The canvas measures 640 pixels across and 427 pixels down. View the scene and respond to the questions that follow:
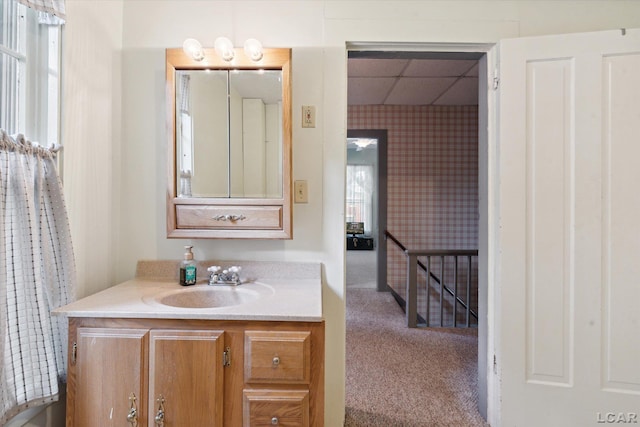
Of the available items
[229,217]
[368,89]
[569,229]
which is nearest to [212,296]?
[229,217]

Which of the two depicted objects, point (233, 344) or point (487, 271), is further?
point (487, 271)

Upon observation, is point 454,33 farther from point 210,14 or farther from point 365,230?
point 365,230

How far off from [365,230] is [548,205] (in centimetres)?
631

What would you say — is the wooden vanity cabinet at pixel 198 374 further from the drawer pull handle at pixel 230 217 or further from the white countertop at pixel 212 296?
the drawer pull handle at pixel 230 217

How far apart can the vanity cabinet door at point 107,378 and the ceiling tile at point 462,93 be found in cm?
331

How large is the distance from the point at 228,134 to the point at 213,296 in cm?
75

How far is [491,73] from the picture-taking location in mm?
1549

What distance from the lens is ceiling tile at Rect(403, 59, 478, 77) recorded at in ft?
8.45

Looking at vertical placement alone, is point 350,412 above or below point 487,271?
below

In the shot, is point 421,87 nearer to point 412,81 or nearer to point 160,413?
point 412,81

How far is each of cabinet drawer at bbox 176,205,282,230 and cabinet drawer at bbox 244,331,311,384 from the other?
53cm

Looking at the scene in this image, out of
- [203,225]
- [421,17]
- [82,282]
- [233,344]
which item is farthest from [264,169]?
[421,17]

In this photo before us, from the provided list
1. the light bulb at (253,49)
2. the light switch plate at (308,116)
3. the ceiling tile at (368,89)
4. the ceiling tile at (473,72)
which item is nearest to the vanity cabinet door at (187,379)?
the light switch plate at (308,116)

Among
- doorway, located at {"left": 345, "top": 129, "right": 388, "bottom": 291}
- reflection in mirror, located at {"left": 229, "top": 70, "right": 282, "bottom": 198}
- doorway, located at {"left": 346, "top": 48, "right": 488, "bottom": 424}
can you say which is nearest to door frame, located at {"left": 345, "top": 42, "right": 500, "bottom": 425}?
doorway, located at {"left": 346, "top": 48, "right": 488, "bottom": 424}
